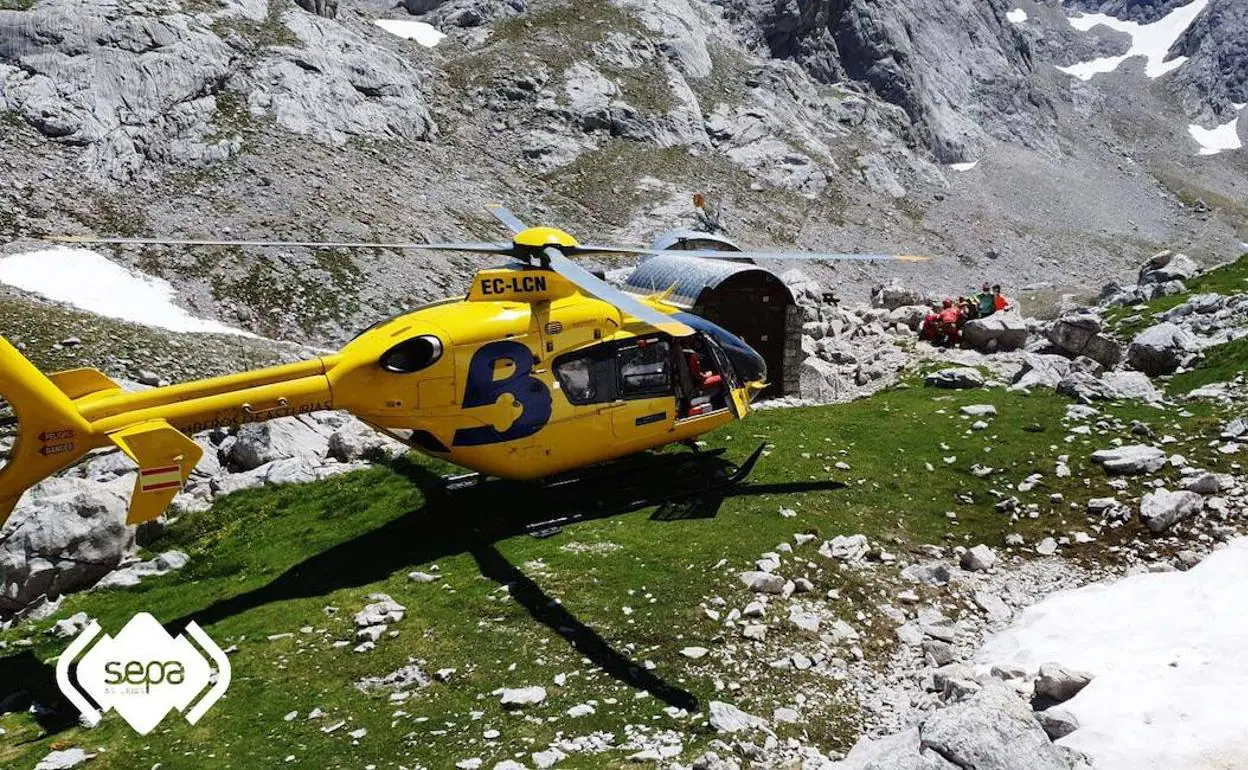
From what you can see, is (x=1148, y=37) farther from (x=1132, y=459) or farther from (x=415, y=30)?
(x=1132, y=459)

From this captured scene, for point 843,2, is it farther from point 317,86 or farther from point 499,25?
point 317,86

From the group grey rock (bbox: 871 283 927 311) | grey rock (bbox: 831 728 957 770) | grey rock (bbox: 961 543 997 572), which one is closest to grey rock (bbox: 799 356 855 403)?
grey rock (bbox: 961 543 997 572)

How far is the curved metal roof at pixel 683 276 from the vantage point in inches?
854

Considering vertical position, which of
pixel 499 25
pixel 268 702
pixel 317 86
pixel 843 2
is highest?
pixel 843 2

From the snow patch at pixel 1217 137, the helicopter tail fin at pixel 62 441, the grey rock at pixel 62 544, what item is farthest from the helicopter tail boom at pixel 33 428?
the snow patch at pixel 1217 137

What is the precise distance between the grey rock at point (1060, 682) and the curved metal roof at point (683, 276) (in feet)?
46.0

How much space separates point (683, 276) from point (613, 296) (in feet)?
40.8

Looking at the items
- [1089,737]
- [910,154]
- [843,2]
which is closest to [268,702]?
[1089,737]

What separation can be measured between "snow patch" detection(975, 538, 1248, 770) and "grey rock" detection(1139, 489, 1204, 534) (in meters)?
1.43

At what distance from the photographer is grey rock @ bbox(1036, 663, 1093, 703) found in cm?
834

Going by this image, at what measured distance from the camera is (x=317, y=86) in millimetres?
54625

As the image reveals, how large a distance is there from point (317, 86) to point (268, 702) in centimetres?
5349

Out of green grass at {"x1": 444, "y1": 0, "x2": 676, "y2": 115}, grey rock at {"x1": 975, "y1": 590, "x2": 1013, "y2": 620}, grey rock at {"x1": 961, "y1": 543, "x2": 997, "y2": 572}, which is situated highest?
green grass at {"x1": 444, "y1": 0, "x2": 676, "y2": 115}

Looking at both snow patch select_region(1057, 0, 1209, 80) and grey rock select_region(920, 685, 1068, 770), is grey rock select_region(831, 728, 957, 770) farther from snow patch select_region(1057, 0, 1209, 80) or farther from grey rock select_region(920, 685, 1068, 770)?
snow patch select_region(1057, 0, 1209, 80)
